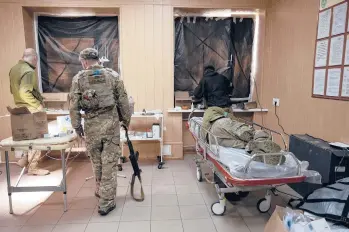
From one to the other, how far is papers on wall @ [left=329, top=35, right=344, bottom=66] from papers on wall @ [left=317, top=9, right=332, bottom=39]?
5.4 inches

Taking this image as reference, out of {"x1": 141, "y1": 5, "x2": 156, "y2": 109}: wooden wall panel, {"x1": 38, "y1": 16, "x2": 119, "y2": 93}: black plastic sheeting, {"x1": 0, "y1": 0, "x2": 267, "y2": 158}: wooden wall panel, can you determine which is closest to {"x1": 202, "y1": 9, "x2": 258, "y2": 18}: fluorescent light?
{"x1": 0, "y1": 0, "x2": 267, "y2": 158}: wooden wall panel

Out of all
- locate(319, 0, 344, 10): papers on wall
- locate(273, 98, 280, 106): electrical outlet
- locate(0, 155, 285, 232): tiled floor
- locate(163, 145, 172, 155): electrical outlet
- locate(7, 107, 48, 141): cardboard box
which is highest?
locate(319, 0, 344, 10): papers on wall

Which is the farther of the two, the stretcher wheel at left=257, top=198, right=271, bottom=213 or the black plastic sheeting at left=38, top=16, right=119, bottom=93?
the black plastic sheeting at left=38, top=16, right=119, bottom=93

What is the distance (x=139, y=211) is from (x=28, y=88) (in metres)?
2.04

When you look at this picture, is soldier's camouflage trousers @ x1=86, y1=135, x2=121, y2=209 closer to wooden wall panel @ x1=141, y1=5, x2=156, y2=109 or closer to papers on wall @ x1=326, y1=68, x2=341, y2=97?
wooden wall panel @ x1=141, y1=5, x2=156, y2=109

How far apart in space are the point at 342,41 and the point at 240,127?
48.7 inches

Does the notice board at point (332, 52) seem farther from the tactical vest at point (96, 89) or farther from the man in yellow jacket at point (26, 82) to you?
the man in yellow jacket at point (26, 82)

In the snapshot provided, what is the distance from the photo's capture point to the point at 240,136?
230 cm

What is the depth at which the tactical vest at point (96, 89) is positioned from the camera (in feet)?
7.63

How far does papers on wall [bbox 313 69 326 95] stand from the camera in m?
2.56

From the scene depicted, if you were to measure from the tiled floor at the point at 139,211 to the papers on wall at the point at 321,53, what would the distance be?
154 cm

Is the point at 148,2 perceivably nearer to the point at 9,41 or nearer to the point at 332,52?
the point at 9,41

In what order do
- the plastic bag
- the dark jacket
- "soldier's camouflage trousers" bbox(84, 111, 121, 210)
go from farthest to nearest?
the dark jacket
"soldier's camouflage trousers" bbox(84, 111, 121, 210)
the plastic bag

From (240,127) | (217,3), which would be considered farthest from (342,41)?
(217,3)
